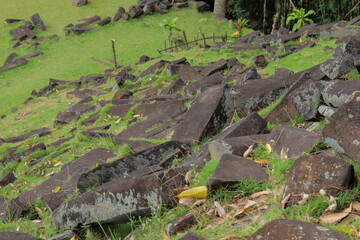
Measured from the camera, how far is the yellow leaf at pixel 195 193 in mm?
3419

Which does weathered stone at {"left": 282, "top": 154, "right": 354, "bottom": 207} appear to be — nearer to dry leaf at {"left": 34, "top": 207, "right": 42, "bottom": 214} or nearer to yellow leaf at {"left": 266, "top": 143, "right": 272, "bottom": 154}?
yellow leaf at {"left": 266, "top": 143, "right": 272, "bottom": 154}

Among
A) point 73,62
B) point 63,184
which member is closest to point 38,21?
point 73,62

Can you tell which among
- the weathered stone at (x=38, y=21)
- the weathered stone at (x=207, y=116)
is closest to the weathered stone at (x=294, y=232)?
the weathered stone at (x=207, y=116)

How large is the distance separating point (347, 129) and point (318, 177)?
451mm

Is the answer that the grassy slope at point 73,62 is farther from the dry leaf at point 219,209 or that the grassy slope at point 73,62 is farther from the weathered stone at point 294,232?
the weathered stone at point 294,232

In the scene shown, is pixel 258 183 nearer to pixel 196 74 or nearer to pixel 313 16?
pixel 196 74

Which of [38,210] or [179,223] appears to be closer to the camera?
[179,223]

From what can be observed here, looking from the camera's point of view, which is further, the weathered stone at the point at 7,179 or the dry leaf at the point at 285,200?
the weathered stone at the point at 7,179

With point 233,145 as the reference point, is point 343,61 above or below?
above

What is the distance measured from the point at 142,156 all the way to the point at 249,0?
18.1m

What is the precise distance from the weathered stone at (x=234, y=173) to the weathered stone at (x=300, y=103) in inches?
63.2

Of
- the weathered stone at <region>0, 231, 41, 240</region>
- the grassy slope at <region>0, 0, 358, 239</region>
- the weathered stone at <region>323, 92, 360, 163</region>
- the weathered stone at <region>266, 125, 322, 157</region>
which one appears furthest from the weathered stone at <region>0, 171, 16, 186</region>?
the weathered stone at <region>323, 92, 360, 163</region>

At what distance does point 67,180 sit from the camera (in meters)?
5.77

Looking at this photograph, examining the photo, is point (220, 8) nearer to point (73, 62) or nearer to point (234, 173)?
point (73, 62)
